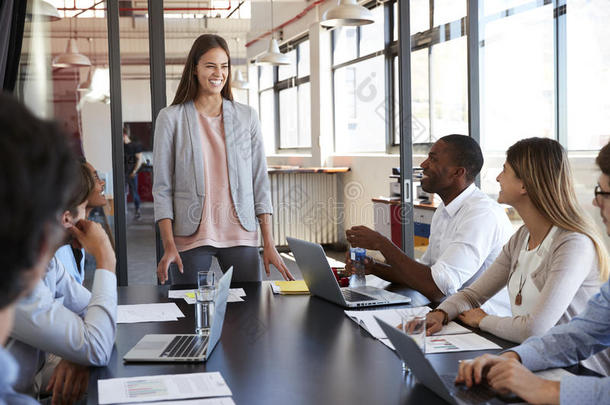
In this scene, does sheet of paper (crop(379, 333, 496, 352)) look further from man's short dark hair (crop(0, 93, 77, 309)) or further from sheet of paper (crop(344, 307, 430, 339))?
man's short dark hair (crop(0, 93, 77, 309))

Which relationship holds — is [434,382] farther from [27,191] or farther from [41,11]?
[41,11]

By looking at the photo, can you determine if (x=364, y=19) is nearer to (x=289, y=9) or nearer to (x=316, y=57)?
(x=316, y=57)

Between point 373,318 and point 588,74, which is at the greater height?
point 588,74

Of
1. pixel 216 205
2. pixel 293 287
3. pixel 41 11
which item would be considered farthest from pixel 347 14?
pixel 293 287

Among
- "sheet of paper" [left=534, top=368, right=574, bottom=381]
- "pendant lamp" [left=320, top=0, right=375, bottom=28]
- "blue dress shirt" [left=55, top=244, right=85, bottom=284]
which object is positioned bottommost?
"sheet of paper" [left=534, top=368, right=574, bottom=381]

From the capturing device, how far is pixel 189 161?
2.79 meters

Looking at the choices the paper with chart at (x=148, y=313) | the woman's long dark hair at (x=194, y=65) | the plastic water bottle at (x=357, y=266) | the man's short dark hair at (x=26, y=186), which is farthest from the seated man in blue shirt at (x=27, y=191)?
the woman's long dark hair at (x=194, y=65)

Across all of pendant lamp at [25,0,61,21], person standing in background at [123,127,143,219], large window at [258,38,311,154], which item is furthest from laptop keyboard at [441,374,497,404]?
large window at [258,38,311,154]

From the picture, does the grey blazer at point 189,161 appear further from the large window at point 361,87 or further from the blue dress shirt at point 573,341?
the large window at point 361,87

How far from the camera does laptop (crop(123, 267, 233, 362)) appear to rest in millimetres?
1538

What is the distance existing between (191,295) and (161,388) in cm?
100

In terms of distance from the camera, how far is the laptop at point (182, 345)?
5.05 ft

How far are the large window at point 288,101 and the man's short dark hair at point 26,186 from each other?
8.58 meters

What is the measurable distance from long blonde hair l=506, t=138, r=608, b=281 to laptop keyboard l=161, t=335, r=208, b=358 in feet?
3.42
